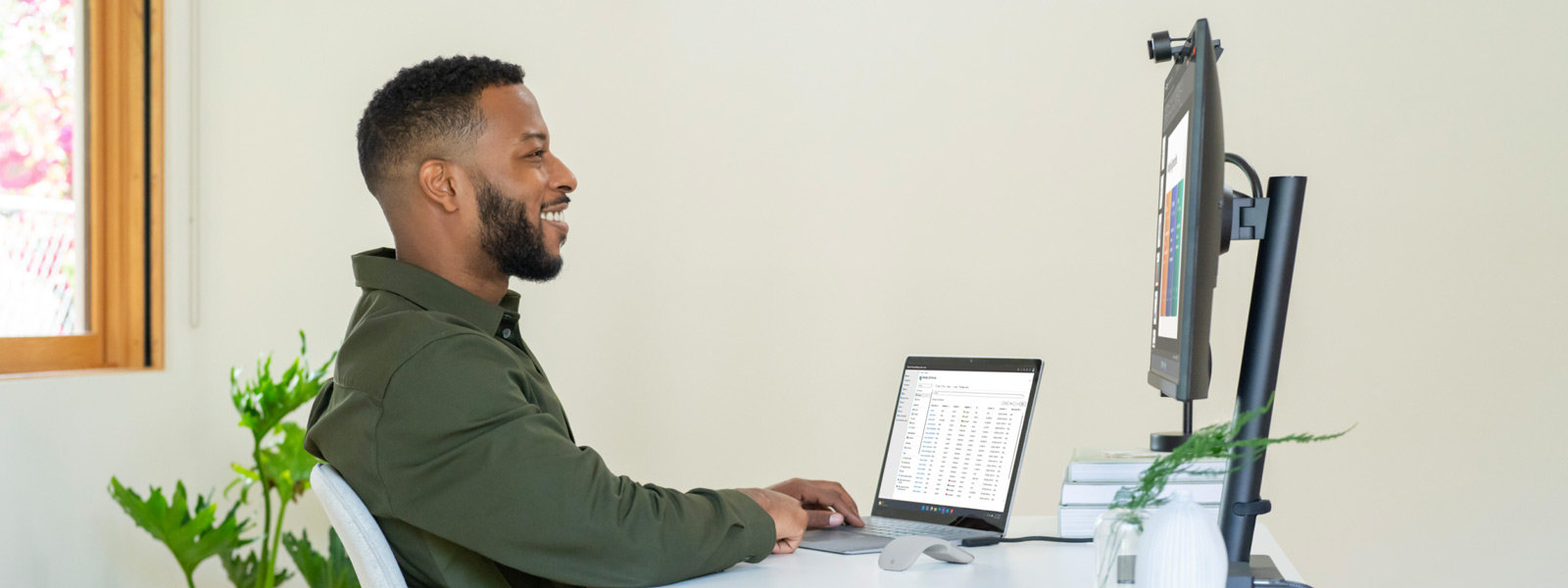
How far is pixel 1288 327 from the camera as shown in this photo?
2.91m

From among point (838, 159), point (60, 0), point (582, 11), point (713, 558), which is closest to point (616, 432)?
point (838, 159)

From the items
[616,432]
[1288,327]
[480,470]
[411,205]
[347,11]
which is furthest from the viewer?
[616,432]

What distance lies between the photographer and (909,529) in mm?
1699

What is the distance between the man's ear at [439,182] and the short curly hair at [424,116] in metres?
0.02

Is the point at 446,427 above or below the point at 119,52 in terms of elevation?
below

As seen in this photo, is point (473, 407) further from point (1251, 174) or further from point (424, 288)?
point (1251, 174)

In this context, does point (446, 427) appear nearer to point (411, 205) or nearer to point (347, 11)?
point (411, 205)

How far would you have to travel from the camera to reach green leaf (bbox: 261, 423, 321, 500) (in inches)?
Answer: 106

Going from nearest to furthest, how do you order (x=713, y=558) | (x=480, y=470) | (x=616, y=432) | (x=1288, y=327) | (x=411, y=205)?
(x=480, y=470) → (x=713, y=558) → (x=411, y=205) → (x=1288, y=327) → (x=616, y=432)

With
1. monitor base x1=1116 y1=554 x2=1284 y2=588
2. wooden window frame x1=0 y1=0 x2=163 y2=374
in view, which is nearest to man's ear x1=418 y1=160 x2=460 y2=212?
monitor base x1=1116 y1=554 x2=1284 y2=588

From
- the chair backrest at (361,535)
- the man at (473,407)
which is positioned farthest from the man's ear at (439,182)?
the chair backrest at (361,535)

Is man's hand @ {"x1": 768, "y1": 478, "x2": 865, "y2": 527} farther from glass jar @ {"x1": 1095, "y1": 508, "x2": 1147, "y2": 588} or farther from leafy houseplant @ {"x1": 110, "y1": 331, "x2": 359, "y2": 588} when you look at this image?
leafy houseplant @ {"x1": 110, "y1": 331, "x2": 359, "y2": 588}

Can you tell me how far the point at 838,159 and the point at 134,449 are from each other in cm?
190

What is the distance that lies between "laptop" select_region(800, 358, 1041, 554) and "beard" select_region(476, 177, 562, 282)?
54cm
